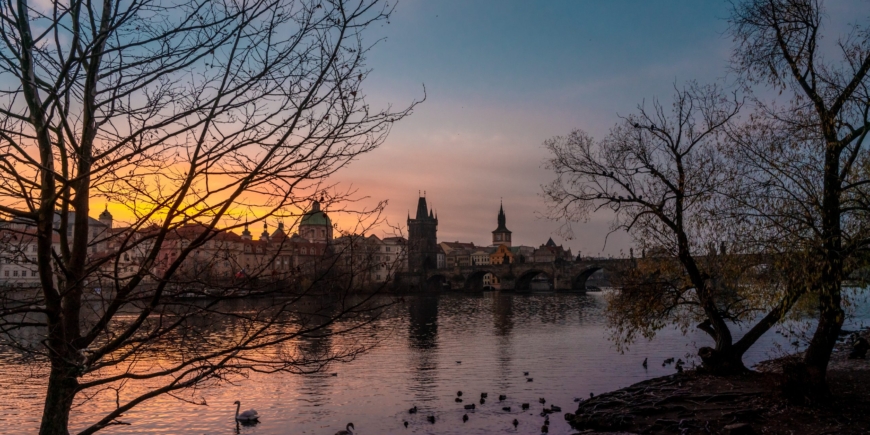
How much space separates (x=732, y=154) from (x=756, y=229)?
2271 millimetres

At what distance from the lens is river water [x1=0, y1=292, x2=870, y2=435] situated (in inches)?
744

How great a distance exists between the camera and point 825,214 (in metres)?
13.0

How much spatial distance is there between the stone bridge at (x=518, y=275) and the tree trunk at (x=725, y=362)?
75446 millimetres

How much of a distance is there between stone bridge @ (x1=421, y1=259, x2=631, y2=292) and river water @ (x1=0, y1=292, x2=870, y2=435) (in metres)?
61.0

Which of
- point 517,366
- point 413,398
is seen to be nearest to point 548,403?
point 413,398

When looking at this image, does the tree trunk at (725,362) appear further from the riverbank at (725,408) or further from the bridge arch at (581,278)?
the bridge arch at (581,278)

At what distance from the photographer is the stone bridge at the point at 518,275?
105125mm

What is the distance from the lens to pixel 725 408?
50.6 ft

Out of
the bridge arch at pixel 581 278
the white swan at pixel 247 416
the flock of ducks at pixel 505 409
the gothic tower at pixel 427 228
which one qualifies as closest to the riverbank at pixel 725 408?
the flock of ducks at pixel 505 409

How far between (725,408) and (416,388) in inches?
460

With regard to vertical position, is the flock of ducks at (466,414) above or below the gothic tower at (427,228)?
below

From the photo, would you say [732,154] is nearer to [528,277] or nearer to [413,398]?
[413,398]

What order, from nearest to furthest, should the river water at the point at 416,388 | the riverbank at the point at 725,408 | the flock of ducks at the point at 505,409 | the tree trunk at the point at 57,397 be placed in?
the tree trunk at the point at 57,397 → the riverbank at the point at 725,408 → the flock of ducks at the point at 505,409 → the river water at the point at 416,388

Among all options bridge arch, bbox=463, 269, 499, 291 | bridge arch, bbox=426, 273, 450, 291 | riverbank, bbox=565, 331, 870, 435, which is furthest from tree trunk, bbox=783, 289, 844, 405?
bridge arch, bbox=426, 273, 450, 291
